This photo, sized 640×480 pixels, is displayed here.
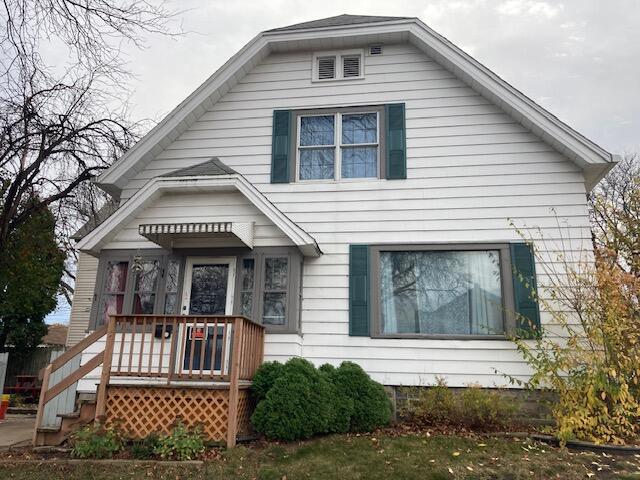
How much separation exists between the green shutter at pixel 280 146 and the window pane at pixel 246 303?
2.10 meters

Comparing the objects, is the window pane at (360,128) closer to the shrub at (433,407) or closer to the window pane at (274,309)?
the window pane at (274,309)

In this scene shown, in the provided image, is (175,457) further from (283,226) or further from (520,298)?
(520,298)

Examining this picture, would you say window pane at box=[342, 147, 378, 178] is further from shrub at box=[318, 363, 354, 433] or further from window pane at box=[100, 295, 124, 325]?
window pane at box=[100, 295, 124, 325]

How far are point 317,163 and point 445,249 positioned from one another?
271 centimetres

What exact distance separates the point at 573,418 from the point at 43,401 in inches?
262

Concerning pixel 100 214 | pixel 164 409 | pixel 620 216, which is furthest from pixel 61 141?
pixel 620 216

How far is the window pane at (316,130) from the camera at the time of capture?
8836 millimetres

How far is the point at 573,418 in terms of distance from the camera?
589 cm

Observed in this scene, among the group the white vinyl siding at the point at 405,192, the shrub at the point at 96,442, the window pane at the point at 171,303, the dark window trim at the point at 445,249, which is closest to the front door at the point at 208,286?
the window pane at the point at 171,303

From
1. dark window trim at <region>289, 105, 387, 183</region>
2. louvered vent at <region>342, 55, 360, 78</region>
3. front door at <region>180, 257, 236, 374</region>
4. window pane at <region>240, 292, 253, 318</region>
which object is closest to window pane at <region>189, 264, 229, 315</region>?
front door at <region>180, 257, 236, 374</region>

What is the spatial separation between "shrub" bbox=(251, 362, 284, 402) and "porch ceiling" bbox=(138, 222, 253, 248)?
6.59 ft

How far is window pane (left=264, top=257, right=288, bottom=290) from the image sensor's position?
7770 mm

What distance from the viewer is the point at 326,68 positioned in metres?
9.10

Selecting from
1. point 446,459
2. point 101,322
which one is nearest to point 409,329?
point 446,459
